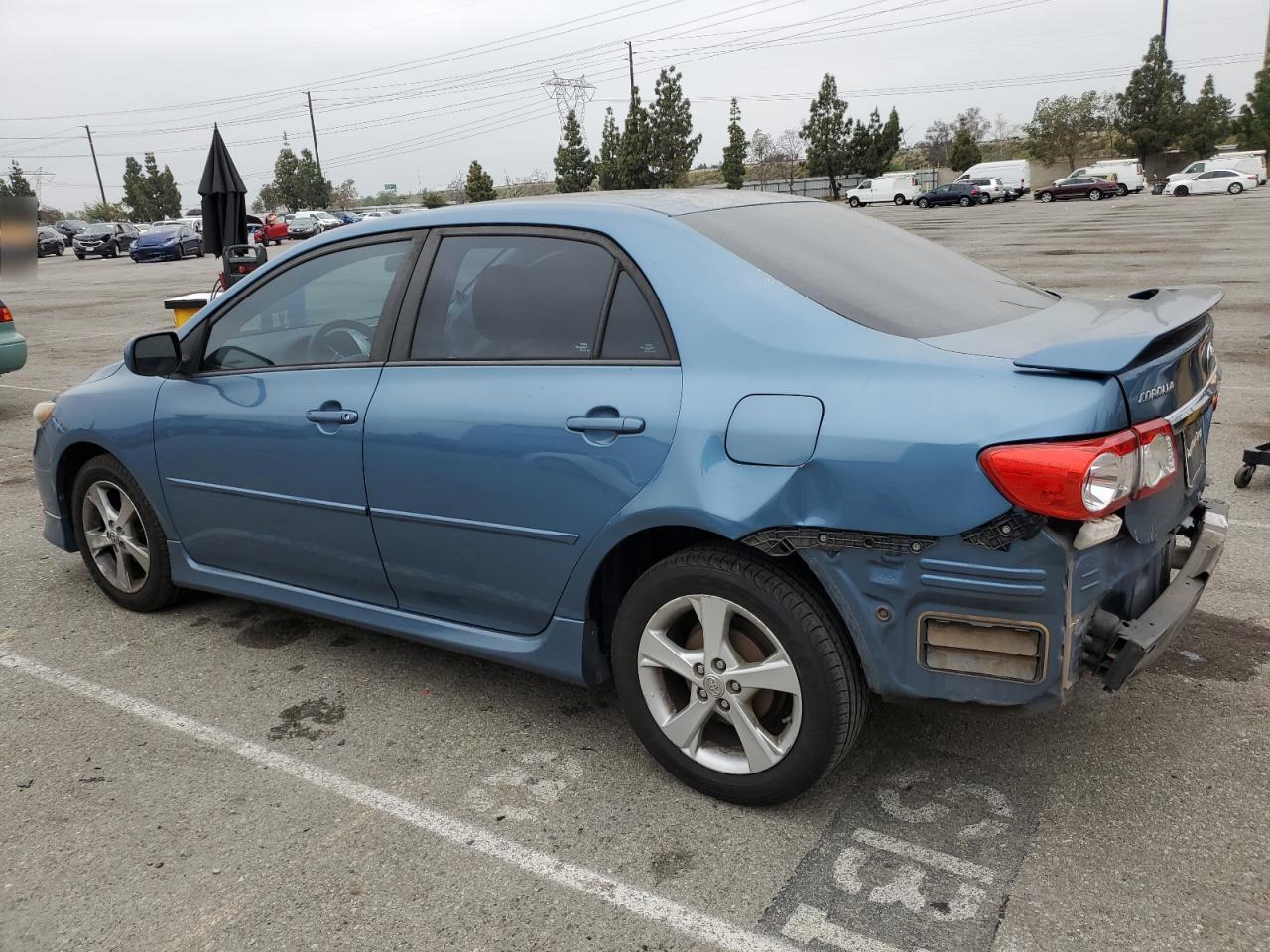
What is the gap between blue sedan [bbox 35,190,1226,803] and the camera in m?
2.43

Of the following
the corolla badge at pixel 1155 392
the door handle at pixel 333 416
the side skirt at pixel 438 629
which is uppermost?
the corolla badge at pixel 1155 392

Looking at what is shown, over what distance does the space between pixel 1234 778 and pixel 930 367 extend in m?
1.48

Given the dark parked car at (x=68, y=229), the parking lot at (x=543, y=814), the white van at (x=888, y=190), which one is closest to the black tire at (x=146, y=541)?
the parking lot at (x=543, y=814)

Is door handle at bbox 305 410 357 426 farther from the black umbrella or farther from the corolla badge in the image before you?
the black umbrella

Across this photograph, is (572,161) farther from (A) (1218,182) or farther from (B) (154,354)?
(B) (154,354)

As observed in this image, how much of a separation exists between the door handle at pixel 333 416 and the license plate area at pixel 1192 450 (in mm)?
2415

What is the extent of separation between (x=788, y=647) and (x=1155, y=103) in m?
76.9

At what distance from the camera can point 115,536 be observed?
4.42 m

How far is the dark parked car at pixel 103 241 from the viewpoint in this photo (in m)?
44.6

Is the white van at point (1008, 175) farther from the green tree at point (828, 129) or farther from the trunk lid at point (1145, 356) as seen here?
the trunk lid at point (1145, 356)

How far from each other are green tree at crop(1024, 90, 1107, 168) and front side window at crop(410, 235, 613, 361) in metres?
82.6

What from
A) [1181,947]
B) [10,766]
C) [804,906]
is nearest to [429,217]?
[10,766]

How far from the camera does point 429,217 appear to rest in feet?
11.5

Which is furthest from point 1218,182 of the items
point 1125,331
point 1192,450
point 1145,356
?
point 1145,356
